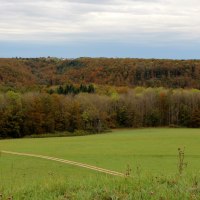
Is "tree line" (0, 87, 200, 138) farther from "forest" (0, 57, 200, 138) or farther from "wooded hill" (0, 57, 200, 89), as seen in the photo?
"wooded hill" (0, 57, 200, 89)

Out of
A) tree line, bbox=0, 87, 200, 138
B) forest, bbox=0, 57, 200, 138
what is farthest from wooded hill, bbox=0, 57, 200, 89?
tree line, bbox=0, 87, 200, 138

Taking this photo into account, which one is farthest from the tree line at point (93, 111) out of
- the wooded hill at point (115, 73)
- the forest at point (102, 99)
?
the wooded hill at point (115, 73)

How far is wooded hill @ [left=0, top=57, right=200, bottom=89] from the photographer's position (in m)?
138

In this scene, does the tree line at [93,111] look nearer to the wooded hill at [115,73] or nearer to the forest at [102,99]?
the forest at [102,99]

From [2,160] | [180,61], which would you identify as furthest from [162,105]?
[2,160]

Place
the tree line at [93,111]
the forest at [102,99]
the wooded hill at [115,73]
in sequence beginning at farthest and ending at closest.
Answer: the wooded hill at [115,73] < the forest at [102,99] < the tree line at [93,111]

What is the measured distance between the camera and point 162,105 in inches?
3925

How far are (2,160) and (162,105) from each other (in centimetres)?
6745

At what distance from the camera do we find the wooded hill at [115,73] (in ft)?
454

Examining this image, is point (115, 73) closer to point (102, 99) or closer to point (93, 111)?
point (102, 99)

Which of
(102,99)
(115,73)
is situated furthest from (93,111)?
(115,73)

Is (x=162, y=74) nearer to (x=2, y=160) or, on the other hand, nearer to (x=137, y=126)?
(x=137, y=126)

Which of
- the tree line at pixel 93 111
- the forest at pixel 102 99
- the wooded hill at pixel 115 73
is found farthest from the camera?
the wooded hill at pixel 115 73

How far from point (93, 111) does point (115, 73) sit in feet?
216
